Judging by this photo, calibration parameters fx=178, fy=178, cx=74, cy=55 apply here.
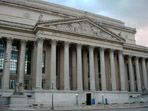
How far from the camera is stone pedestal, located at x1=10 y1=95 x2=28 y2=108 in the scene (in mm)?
29556

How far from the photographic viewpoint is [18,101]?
3027 centimetres

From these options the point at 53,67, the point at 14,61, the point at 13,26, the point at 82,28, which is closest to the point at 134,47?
the point at 82,28

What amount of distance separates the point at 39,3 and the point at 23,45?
23440 mm

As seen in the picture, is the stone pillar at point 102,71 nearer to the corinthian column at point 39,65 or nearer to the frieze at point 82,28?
the frieze at point 82,28

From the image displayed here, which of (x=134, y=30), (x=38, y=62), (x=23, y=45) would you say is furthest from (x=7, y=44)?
(x=134, y=30)

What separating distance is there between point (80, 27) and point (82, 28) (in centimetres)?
62

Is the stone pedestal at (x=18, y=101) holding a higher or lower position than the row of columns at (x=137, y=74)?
lower

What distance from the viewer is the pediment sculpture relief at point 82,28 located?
4506 cm

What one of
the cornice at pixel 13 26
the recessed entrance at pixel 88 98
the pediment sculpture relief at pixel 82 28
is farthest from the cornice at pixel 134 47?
the cornice at pixel 13 26

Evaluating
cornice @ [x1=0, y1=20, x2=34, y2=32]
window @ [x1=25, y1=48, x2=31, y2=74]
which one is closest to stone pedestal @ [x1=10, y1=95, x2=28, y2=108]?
window @ [x1=25, y1=48, x2=31, y2=74]

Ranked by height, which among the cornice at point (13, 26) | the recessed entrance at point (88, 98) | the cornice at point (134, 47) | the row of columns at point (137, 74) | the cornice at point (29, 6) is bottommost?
the recessed entrance at point (88, 98)

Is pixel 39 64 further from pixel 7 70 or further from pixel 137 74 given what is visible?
pixel 137 74

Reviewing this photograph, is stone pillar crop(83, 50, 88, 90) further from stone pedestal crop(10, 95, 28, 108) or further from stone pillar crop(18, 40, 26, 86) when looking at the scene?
stone pedestal crop(10, 95, 28, 108)

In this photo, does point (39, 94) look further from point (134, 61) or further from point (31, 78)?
point (134, 61)
